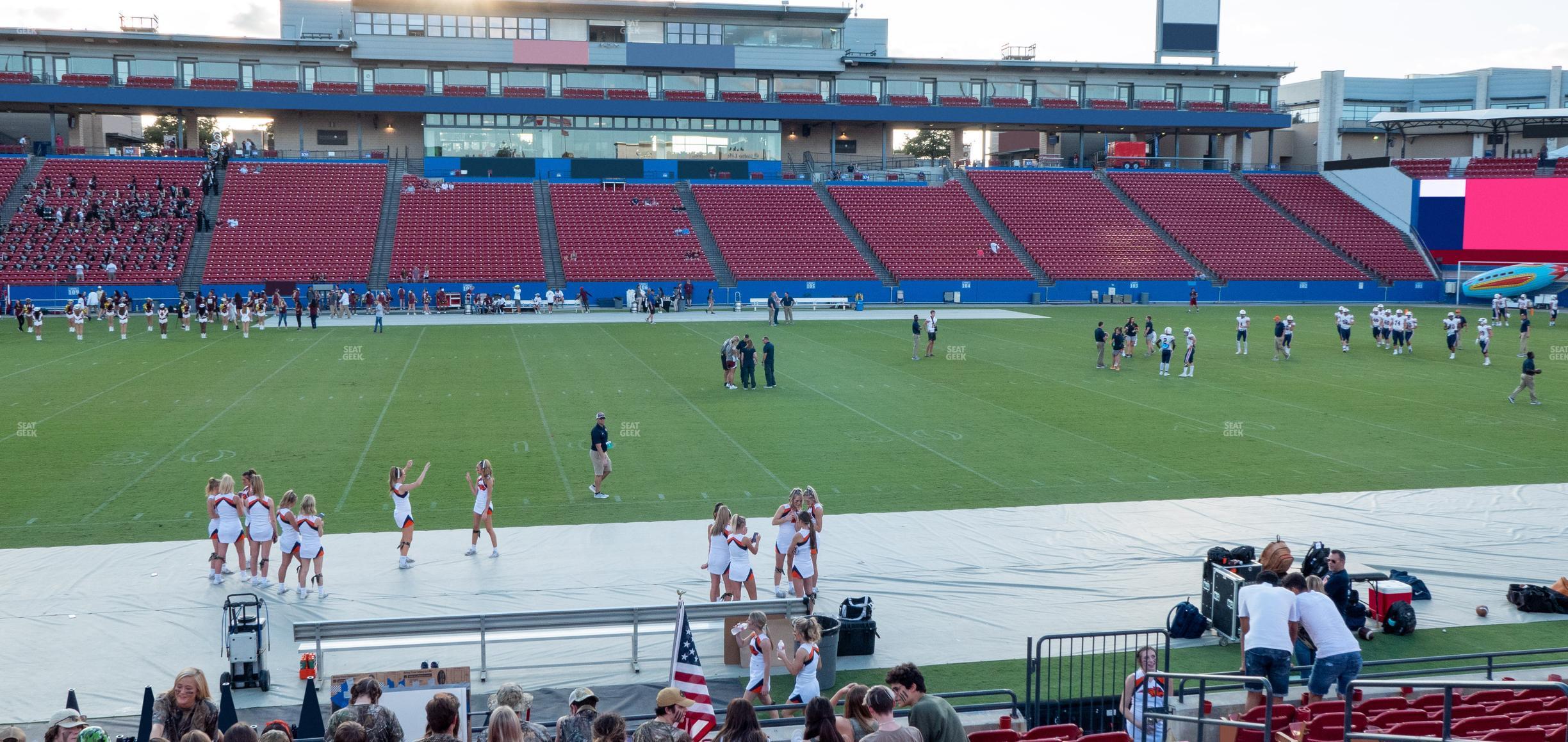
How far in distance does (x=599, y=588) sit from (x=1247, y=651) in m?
6.89

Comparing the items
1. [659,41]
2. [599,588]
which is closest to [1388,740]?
[599,588]

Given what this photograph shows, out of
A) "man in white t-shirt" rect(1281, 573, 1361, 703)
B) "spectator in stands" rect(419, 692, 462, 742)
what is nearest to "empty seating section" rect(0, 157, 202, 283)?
"spectator in stands" rect(419, 692, 462, 742)

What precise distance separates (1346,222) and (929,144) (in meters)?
49.2

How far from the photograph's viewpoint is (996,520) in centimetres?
1584

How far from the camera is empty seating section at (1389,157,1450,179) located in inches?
2585

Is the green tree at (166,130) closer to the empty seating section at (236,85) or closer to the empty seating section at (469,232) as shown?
the empty seating section at (236,85)

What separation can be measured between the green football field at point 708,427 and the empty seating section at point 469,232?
1790 centimetres

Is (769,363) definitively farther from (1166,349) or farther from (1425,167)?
(1425,167)

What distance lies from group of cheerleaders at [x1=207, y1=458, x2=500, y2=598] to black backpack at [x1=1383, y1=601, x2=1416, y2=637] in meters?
9.95

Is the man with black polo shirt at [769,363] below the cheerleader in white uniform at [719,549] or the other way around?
the other way around

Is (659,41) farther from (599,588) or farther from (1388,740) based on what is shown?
(1388,740)

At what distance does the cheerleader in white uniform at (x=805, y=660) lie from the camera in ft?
30.6

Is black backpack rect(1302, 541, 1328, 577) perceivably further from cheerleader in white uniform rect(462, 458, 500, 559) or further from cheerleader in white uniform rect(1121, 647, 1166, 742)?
cheerleader in white uniform rect(462, 458, 500, 559)

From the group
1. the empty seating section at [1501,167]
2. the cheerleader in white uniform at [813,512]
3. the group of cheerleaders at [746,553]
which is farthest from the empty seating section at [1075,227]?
the group of cheerleaders at [746,553]
